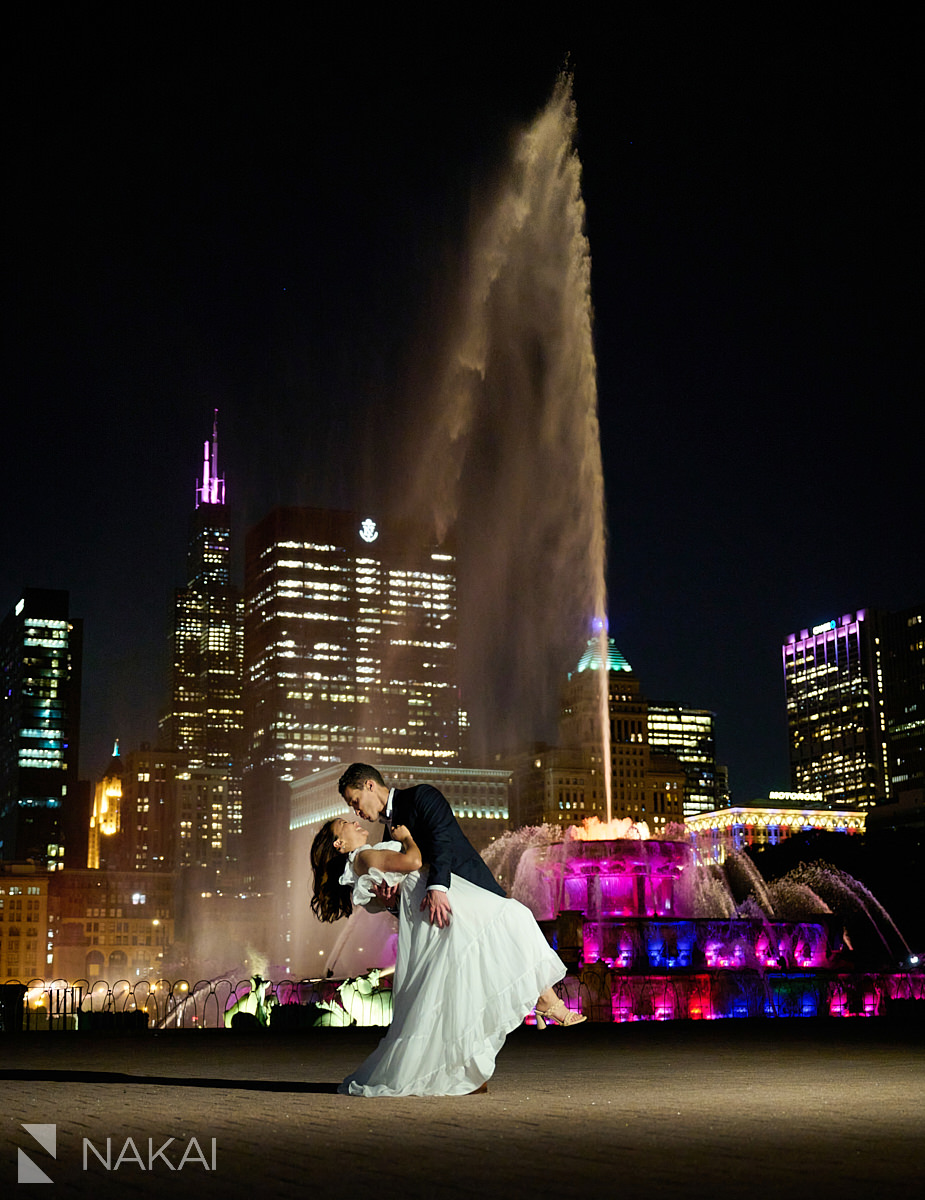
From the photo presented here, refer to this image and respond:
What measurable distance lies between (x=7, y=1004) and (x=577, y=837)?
25983mm

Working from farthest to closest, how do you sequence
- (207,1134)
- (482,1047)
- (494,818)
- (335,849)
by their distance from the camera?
(494,818), (335,849), (482,1047), (207,1134)

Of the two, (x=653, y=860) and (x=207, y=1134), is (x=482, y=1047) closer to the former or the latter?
(x=207, y=1134)

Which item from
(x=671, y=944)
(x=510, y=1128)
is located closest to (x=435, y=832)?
(x=510, y=1128)

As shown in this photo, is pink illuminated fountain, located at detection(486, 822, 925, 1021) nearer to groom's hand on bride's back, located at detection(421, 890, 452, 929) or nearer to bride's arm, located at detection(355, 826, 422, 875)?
bride's arm, located at detection(355, 826, 422, 875)

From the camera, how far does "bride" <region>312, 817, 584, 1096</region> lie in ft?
32.5

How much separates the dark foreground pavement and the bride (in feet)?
1.02

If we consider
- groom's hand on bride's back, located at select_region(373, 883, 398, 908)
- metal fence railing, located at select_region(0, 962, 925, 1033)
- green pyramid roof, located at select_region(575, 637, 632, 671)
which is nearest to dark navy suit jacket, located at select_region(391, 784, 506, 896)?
groom's hand on bride's back, located at select_region(373, 883, 398, 908)

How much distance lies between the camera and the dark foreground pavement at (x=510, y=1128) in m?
6.13

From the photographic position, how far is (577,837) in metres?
47.2

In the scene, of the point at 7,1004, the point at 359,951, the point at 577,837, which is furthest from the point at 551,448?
the point at 359,951

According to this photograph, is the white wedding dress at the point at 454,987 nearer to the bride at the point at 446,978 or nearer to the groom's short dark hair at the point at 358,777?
the bride at the point at 446,978

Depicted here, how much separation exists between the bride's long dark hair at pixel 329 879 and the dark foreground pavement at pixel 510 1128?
1348 mm

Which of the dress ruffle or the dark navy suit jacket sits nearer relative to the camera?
the dark navy suit jacket

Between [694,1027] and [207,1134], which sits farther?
[694,1027]
